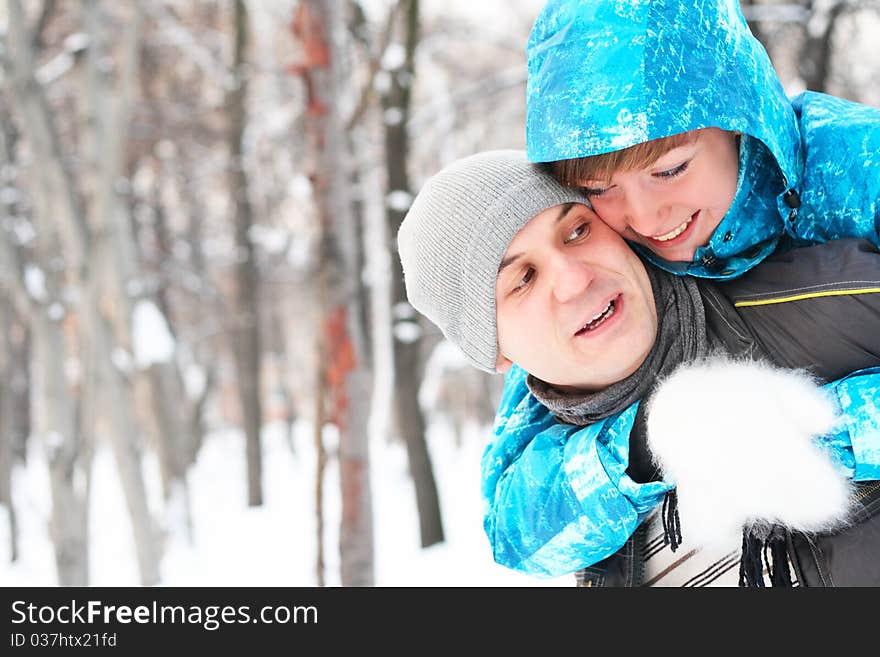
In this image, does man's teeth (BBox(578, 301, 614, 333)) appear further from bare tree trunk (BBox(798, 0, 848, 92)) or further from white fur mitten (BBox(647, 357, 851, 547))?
bare tree trunk (BBox(798, 0, 848, 92))

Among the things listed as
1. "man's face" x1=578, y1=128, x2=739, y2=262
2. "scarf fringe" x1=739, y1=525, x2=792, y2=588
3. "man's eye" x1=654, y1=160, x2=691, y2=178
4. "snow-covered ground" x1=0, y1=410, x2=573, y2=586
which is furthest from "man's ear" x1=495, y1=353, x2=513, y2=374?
"snow-covered ground" x1=0, y1=410, x2=573, y2=586

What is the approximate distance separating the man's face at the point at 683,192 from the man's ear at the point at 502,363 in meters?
0.41

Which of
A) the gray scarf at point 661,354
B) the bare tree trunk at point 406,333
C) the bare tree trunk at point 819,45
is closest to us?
the gray scarf at point 661,354

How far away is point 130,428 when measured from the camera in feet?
22.8

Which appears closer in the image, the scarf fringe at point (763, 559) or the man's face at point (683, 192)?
the scarf fringe at point (763, 559)

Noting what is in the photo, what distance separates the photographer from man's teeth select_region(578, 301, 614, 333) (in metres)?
1.77

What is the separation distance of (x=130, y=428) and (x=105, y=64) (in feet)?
9.64

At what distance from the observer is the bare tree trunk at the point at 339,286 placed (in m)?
3.99

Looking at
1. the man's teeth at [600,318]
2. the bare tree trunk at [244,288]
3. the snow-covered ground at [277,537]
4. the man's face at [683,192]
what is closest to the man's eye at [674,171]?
the man's face at [683,192]

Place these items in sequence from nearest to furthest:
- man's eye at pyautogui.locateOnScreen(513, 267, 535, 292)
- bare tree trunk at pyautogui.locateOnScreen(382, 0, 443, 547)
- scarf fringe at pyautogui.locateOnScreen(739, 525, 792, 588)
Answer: scarf fringe at pyautogui.locateOnScreen(739, 525, 792, 588) < man's eye at pyautogui.locateOnScreen(513, 267, 535, 292) < bare tree trunk at pyautogui.locateOnScreen(382, 0, 443, 547)

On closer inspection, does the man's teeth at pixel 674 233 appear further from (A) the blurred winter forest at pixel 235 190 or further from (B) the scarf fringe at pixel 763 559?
(A) the blurred winter forest at pixel 235 190

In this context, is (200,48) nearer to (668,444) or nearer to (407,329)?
(407,329)

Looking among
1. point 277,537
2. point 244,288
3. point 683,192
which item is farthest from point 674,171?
point 244,288

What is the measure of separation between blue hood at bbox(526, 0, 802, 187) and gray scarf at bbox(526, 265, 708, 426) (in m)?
0.31
